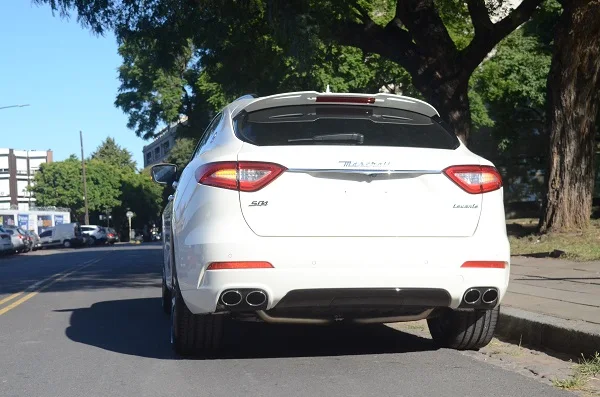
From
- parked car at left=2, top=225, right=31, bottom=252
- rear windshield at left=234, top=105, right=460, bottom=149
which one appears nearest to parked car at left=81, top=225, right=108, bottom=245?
parked car at left=2, top=225, right=31, bottom=252

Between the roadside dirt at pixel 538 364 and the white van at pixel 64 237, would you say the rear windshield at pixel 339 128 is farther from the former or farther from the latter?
the white van at pixel 64 237

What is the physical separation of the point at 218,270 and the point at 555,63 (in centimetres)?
1159

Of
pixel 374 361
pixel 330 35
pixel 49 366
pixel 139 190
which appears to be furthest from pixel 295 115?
pixel 139 190

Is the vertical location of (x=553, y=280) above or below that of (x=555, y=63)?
below

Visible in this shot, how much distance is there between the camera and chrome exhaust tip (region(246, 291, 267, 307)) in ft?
17.7

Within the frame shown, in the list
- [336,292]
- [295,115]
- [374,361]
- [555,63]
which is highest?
[555,63]

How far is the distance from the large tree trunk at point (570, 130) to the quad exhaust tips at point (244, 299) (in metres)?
11.0

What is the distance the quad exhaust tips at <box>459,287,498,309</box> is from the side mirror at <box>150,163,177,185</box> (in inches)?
144

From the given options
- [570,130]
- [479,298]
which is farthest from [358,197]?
[570,130]

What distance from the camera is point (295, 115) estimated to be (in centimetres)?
601

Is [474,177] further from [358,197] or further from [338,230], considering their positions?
[338,230]

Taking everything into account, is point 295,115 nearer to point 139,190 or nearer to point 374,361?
point 374,361

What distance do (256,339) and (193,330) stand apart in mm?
1283

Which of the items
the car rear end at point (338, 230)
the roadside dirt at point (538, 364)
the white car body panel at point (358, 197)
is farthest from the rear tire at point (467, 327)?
the white car body panel at point (358, 197)
